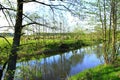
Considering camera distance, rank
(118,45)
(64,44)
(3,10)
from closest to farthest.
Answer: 1. (3,10)
2. (118,45)
3. (64,44)

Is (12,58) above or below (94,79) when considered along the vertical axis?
above

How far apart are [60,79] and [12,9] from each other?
60.3 ft

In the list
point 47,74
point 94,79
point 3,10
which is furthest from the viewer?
point 47,74

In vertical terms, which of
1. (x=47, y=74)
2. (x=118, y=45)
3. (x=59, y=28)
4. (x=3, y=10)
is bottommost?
(x=47, y=74)

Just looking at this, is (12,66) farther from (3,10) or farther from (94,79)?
(94,79)

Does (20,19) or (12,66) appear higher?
(20,19)

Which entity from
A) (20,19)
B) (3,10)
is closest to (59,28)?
(20,19)

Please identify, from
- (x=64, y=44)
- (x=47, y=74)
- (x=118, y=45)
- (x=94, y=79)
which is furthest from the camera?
(x=64, y=44)

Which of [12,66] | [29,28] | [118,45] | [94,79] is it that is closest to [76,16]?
[29,28]

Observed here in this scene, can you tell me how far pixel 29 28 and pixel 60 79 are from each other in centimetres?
1780

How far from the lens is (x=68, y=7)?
865cm

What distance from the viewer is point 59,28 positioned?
8.61 meters

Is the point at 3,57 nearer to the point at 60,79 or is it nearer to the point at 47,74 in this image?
the point at 60,79

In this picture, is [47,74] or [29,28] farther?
[47,74]
